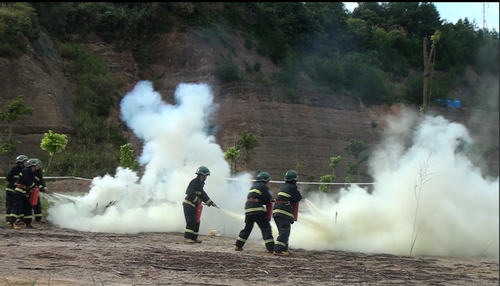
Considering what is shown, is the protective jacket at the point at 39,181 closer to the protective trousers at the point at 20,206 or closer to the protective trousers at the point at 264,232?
the protective trousers at the point at 20,206

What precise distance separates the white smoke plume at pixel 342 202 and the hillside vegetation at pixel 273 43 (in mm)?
13259

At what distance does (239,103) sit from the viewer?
3916 cm

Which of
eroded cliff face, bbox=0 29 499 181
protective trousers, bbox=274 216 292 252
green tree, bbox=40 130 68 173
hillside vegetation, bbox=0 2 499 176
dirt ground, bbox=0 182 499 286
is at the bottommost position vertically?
dirt ground, bbox=0 182 499 286

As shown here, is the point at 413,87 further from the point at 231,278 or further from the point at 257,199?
the point at 231,278

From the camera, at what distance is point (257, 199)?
44.0ft

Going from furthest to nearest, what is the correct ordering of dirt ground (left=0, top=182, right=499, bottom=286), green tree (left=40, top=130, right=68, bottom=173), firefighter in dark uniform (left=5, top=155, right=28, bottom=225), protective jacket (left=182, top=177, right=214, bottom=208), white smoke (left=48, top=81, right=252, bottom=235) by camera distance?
green tree (left=40, top=130, right=68, bottom=173)
white smoke (left=48, top=81, right=252, bottom=235)
firefighter in dark uniform (left=5, top=155, right=28, bottom=225)
protective jacket (left=182, top=177, right=214, bottom=208)
dirt ground (left=0, top=182, right=499, bottom=286)

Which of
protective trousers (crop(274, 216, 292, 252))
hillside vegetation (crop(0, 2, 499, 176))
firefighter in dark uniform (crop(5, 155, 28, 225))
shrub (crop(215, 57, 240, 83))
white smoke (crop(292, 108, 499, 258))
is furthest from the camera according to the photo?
shrub (crop(215, 57, 240, 83))

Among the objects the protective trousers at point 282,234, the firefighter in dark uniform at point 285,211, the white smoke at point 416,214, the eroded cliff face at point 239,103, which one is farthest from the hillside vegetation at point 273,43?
the protective trousers at point 282,234

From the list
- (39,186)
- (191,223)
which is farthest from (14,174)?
(191,223)

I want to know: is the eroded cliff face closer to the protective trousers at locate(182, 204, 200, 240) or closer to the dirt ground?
the protective trousers at locate(182, 204, 200, 240)

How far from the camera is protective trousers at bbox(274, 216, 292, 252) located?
12.9 metres

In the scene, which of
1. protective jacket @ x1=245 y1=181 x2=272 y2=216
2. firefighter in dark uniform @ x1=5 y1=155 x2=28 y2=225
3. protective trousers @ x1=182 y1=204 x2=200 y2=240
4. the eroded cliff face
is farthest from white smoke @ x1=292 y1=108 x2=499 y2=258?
the eroded cliff face

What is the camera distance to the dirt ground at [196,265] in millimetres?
8984

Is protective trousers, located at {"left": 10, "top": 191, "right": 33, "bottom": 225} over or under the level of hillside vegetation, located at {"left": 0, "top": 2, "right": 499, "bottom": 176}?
under
